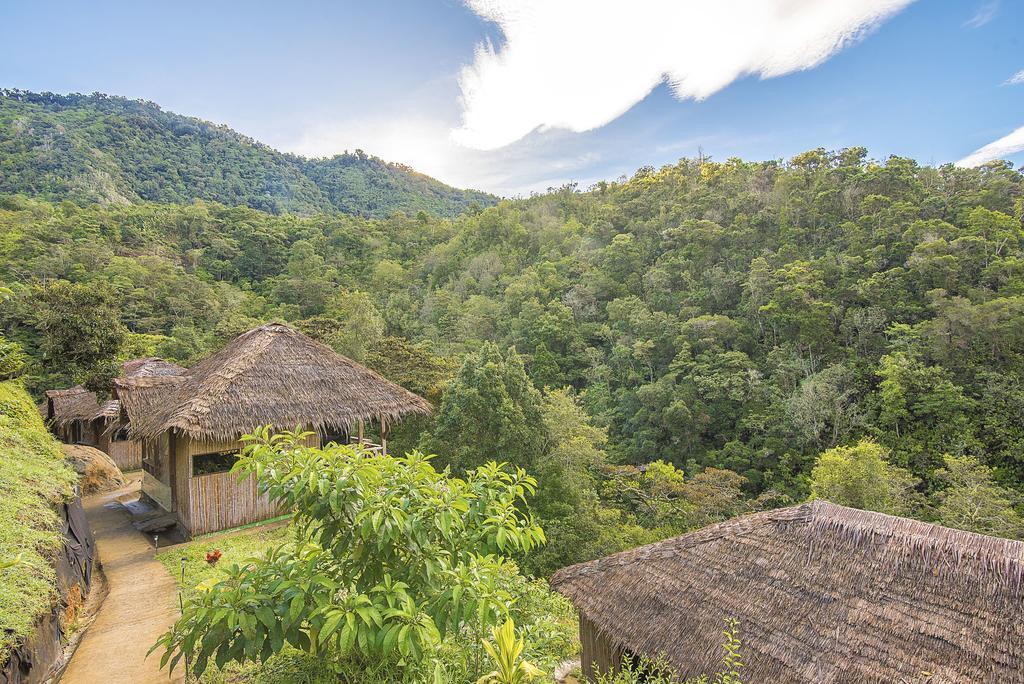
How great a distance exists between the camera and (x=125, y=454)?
15.3 meters

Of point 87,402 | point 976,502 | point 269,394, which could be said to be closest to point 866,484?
point 976,502

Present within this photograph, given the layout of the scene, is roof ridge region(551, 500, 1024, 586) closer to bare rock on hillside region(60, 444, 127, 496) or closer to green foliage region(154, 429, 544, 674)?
green foliage region(154, 429, 544, 674)

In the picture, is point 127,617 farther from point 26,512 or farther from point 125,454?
point 125,454

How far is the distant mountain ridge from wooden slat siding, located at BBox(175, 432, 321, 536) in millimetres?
44639

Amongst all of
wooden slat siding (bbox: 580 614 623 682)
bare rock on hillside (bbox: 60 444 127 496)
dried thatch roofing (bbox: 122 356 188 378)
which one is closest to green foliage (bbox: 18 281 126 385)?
bare rock on hillside (bbox: 60 444 127 496)

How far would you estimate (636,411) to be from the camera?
2278 cm

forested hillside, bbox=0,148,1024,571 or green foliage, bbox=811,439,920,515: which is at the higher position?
forested hillside, bbox=0,148,1024,571

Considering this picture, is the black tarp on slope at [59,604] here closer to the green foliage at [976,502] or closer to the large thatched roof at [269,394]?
the large thatched roof at [269,394]

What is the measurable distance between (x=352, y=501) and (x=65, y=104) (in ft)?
295

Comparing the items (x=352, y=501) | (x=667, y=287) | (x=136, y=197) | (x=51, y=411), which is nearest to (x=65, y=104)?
(x=136, y=197)

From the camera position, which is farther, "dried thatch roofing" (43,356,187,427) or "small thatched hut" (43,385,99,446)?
"small thatched hut" (43,385,99,446)

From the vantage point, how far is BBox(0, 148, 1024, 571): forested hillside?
549 inches

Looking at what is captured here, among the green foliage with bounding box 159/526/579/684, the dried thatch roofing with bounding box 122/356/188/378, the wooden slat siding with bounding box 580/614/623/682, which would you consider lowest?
the wooden slat siding with bounding box 580/614/623/682

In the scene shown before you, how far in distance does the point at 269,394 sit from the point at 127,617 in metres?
3.96
